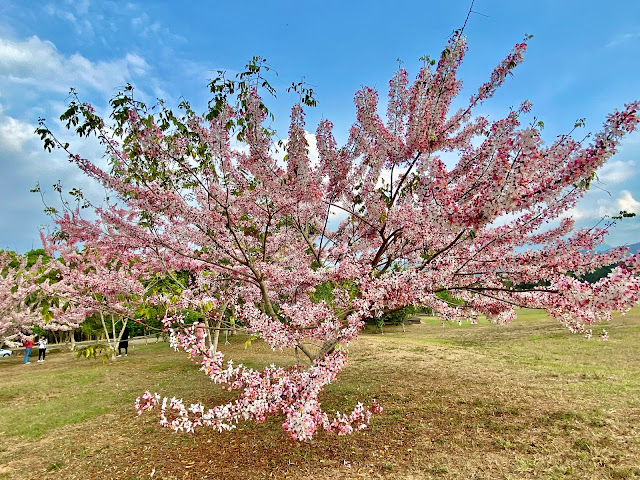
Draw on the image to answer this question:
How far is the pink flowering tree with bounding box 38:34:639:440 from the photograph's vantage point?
364 centimetres

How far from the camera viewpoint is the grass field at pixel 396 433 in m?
5.06

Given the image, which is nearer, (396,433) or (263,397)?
(263,397)

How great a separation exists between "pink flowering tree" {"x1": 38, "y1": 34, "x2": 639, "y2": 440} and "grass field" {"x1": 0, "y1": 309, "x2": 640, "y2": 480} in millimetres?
1128

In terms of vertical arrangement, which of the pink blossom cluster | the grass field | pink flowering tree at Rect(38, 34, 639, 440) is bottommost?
the grass field

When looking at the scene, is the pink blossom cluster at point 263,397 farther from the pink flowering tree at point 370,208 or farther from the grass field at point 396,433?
the grass field at point 396,433

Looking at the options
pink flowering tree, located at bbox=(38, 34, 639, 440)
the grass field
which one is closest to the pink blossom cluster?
pink flowering tree, located at bbox=(38, 34, 639, 440)

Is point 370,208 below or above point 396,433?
above

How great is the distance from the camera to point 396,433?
6172 mm

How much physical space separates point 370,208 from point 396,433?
4.03m

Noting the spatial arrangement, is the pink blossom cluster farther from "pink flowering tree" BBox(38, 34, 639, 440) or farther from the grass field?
the grass field

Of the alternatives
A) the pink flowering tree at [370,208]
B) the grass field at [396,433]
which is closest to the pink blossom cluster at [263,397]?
the pink flowering tree at [370,208]

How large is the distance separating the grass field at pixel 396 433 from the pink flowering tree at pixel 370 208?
1128 millimetres

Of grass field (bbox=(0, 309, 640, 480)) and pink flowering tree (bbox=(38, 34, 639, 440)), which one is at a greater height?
pink flowering tree (bbox=(38, 34, 639, 440))

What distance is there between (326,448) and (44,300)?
465 centimetres
